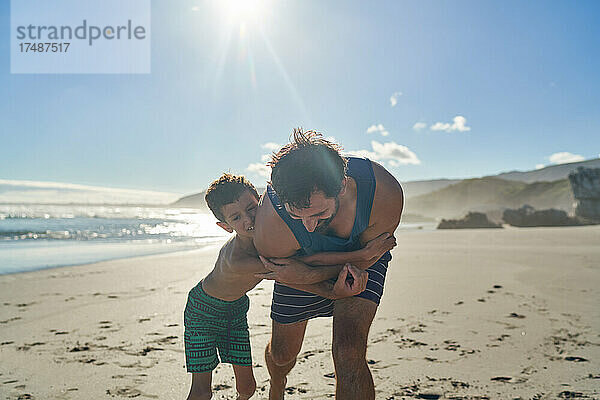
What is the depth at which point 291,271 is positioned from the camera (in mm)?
2389

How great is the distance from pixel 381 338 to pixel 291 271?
2.16 m

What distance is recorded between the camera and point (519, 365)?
3414mm

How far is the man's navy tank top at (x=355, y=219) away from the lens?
7.64ft

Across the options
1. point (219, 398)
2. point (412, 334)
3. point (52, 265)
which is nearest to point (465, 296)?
point (412, 334)

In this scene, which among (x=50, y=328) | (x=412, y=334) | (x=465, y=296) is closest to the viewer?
(x=412, y=334)

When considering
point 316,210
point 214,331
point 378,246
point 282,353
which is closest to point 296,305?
point 282,353

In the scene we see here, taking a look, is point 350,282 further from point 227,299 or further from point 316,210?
point 227,299

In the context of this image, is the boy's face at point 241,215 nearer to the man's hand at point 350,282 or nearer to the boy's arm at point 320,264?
the boy's arm at point 320,264

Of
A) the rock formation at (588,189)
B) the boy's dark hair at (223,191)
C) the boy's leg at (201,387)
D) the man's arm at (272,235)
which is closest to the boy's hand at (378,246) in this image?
the man's arm at (272,235)

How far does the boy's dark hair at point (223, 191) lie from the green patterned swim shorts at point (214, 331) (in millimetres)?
619

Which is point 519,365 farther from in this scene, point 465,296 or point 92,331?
point 92,331

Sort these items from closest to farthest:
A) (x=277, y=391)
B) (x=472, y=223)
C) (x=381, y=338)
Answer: (x=277, y=391)
(x=381, y=338)
(x=472, y=223)

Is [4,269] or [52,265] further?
[52,265]

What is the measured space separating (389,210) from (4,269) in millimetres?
8810
